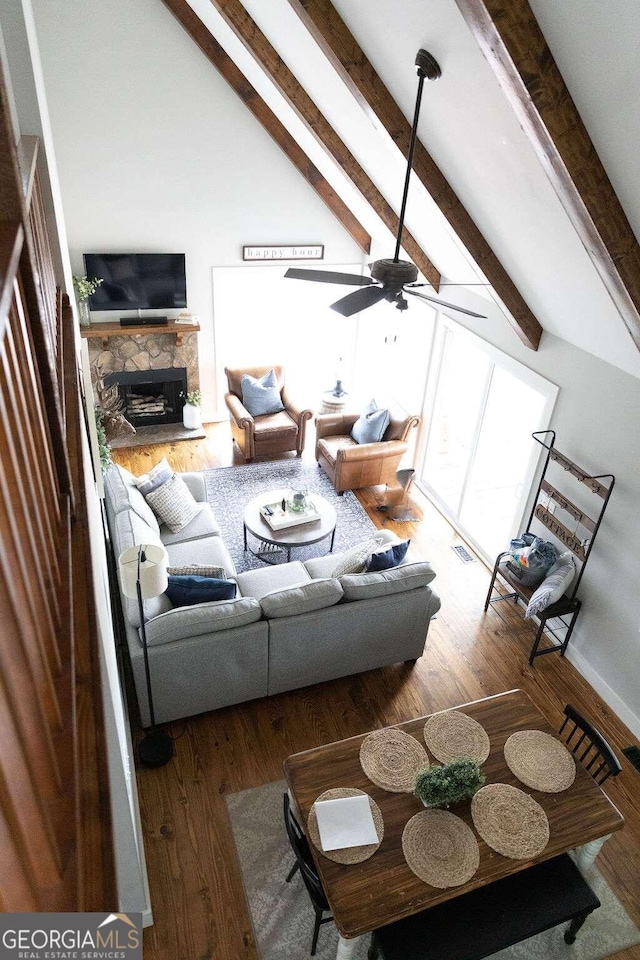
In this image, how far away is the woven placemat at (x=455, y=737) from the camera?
3275 mm

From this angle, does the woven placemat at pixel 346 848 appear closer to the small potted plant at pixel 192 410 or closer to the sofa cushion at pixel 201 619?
the sofa cushion at pixel 201 619

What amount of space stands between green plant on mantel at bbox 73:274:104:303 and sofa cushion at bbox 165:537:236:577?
124 inches

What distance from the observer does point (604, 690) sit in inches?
183

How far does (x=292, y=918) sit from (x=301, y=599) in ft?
5.73

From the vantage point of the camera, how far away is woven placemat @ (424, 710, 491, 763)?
328 cm

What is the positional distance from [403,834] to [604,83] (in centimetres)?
325

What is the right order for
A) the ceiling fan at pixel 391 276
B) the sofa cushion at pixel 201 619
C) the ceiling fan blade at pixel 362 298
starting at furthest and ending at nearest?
1. the sofa cushion at pixel 201 619
2. the ceiling fan blade at pixel 362 298
3. the ceiling fan at pixel 391 276

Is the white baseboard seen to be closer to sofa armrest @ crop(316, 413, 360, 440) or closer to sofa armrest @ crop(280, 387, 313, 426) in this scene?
sofa armrest @ crop(316, 413, 360, 440)

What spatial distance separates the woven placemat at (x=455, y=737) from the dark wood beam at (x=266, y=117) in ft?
19.8

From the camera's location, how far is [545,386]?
16.3ft

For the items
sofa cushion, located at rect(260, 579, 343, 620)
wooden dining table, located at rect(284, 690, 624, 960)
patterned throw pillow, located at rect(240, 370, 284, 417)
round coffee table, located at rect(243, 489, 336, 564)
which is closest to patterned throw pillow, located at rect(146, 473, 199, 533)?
round coffee table, located at rect(243, 489, 336, 564)

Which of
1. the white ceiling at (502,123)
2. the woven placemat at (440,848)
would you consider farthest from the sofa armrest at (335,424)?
the woven placemat at (440,848)

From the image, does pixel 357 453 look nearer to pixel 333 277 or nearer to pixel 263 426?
pixel 263 426

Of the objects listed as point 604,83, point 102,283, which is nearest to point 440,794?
point 604,83
